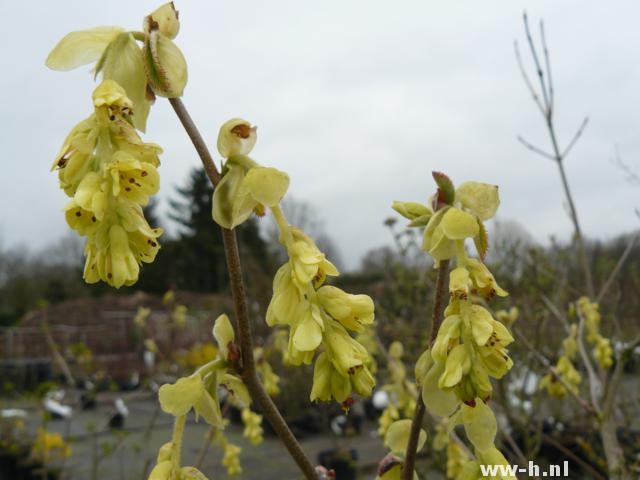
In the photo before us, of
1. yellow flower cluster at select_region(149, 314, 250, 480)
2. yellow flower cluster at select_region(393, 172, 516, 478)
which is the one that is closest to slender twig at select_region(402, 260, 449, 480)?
yellow flower cluster at select_region(393, 172, 516, 478)

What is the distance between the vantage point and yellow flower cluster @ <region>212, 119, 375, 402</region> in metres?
0.65

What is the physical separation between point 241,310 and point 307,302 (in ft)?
0.35

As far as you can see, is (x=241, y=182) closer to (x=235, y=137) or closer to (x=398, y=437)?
(x=235, y=137)

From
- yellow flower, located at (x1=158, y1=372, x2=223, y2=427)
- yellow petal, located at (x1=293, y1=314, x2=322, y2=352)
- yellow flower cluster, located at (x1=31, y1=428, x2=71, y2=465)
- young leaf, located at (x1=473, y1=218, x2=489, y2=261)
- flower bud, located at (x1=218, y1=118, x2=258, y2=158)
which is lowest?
yellow flower cluster, located at (x1=31, y1=428, x2=71, y2=465)

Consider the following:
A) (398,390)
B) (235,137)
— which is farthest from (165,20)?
(398,390)

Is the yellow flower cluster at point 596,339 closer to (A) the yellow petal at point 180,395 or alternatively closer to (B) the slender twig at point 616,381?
(B) the slender twig at point 616,381

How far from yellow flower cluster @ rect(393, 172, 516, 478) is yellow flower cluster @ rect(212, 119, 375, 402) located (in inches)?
4.0

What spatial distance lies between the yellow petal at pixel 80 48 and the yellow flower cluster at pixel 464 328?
46cm

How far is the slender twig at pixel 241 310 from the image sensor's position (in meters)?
0.74

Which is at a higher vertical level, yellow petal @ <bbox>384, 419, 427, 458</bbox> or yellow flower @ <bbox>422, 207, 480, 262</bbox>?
yellow flower @ <bbox>422, 207, 480, 262</bbox>

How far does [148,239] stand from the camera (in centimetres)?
68

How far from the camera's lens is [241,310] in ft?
2.43

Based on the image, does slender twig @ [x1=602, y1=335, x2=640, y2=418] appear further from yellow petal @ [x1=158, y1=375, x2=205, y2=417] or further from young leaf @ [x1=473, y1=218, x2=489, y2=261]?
yellow petal @ [x1=158, y1=375, x2=205, y2=417]

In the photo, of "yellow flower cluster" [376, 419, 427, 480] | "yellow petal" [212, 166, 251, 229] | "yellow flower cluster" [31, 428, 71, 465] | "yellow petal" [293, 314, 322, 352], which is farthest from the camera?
"yellow flower cluster" [31, 428, 71, 465]
